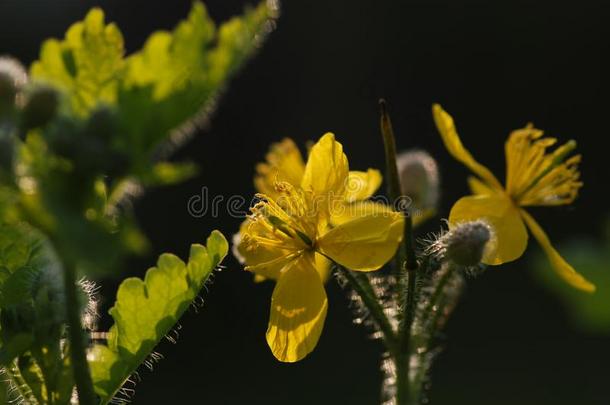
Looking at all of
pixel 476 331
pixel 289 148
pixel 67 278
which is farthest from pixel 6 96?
pixel 476 331

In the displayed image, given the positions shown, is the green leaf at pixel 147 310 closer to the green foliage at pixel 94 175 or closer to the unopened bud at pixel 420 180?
the green foliage at pixel 94 175

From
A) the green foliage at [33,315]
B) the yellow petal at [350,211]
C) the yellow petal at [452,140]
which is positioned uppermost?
the yellow petal at [452,140]

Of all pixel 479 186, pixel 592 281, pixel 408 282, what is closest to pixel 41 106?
pixel 408 282

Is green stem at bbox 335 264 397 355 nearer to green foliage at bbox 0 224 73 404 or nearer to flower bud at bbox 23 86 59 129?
green foliage at bbox 0 224 73 404

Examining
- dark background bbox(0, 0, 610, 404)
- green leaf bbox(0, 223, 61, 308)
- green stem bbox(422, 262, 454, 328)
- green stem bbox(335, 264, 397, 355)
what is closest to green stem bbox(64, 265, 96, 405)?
green leaf bbox(0, 223, 61, 308)

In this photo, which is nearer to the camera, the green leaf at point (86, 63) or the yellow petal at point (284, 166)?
the green leaf at point (86, 63)

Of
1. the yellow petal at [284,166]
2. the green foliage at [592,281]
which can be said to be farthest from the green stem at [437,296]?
the green foliage at [592,281]
